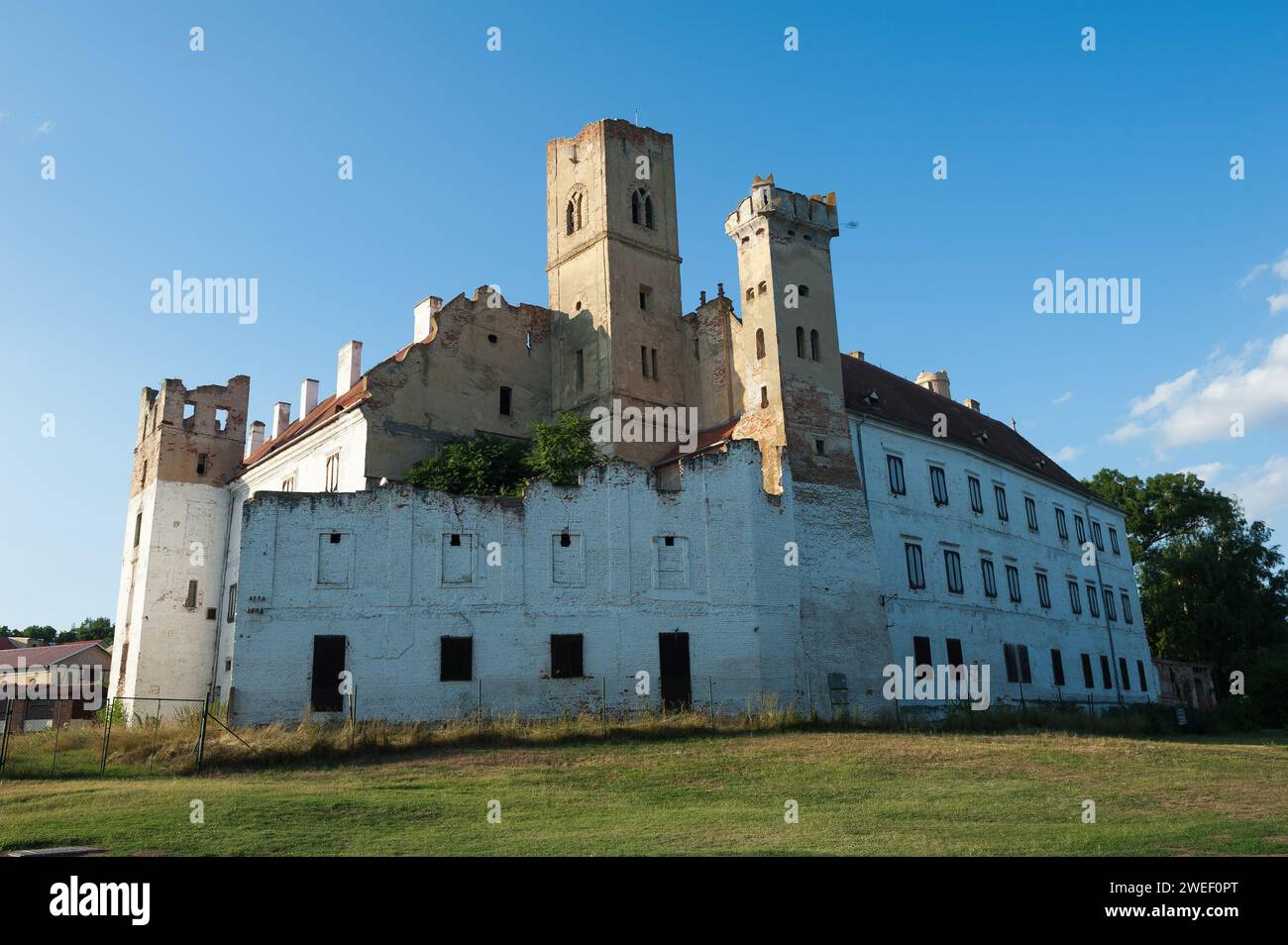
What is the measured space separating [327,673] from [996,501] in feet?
90.7

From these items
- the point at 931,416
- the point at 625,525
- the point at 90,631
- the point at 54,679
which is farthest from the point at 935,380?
the point at 90,631

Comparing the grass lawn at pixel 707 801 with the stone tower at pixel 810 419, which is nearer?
the grass lawn at pixel 707 801

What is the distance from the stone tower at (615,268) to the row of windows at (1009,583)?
33.5 ft

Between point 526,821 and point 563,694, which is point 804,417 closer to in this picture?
point 563,694

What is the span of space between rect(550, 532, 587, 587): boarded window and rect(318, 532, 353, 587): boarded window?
5765mm

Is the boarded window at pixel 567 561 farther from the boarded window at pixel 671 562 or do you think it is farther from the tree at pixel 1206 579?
the tree at pixel 1206 579

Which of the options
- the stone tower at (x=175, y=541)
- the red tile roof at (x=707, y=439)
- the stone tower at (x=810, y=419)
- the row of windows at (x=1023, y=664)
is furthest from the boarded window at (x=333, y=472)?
the row of windows at (x=1023, y=664)

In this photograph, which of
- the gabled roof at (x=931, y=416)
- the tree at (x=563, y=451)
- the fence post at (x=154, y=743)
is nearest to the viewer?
the fence post at (x=154, y=743)

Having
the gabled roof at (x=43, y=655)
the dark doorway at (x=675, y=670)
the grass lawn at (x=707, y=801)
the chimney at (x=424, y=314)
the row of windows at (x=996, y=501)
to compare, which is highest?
the chimney at (x=424, y=314)

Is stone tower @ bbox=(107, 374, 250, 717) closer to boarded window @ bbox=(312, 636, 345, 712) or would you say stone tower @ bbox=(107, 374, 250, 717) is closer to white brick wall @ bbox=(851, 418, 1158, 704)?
boarded window @ bbox=(312, 636, 345, 712)

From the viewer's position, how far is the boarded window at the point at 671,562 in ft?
102

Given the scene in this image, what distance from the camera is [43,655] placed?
203 feet

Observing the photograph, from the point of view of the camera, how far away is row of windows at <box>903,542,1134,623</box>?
Result: 1451 inches

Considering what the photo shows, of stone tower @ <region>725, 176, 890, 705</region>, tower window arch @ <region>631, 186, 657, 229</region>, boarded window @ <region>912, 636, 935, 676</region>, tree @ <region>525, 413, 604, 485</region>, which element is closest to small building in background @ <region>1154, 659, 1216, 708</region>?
boarded window @ <region>912, 636, 935, 676</region>
